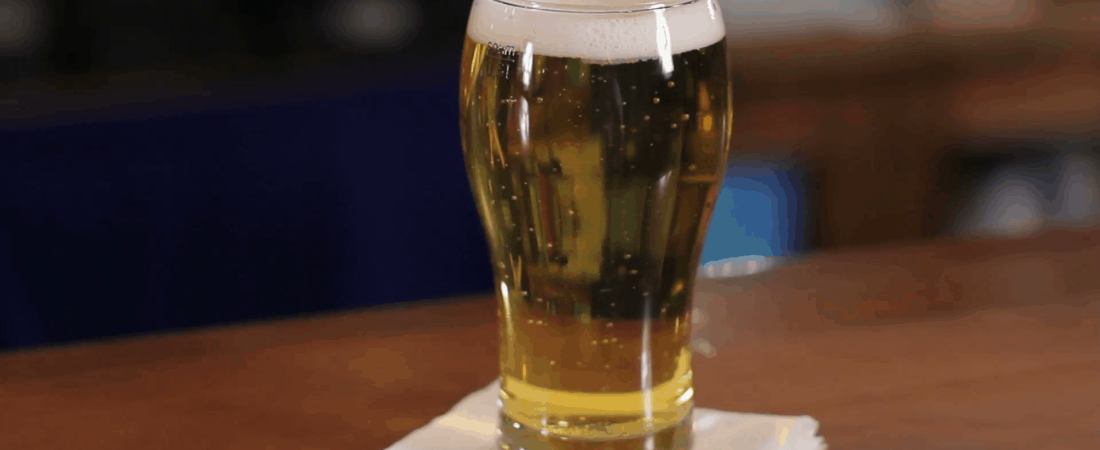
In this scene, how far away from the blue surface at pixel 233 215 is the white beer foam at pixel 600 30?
728mm

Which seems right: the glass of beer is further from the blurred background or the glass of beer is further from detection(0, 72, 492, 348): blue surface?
detection(0, 72, 492, 348): blue surface

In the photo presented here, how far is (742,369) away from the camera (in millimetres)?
745

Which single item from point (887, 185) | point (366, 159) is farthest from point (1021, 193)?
point (366, 159)

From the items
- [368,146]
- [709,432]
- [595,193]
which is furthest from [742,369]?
[368,146]

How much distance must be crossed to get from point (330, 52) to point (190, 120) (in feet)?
2.69

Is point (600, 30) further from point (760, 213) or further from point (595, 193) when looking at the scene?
point (760, 213)

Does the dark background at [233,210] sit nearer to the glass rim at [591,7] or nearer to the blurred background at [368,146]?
the blurred background at [368,146]

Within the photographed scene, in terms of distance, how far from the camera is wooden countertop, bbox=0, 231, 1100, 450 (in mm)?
645

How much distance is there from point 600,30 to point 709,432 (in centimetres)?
24

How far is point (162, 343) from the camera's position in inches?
30.6

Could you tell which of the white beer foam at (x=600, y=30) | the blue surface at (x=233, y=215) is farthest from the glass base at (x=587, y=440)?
the blue surface at (x=233, y=215)

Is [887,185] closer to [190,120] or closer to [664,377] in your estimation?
[190,120]

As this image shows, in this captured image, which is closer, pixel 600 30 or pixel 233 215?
pixel 600 30

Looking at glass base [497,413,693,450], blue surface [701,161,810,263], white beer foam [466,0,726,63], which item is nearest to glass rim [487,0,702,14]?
white beer foam [466,0,726,63]
